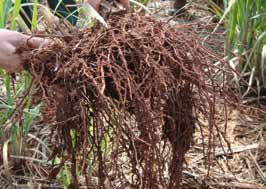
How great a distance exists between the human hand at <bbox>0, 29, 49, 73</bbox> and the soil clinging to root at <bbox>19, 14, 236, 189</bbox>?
0.06 ft

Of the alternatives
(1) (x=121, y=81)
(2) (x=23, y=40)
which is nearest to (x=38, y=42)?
(2) (x=23, y=40)

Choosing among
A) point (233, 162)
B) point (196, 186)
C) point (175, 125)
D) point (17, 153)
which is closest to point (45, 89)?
point (175, 125)

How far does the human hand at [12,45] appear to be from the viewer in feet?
3.47

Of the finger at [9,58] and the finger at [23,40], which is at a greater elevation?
the finger at [23,40]

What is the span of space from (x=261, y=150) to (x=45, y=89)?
919 millimetres

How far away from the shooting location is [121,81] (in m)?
1.04

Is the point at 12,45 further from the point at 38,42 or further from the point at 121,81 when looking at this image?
the point at 121,81

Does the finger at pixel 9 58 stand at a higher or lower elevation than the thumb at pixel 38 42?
Answer: lower

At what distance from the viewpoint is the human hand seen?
1059mm

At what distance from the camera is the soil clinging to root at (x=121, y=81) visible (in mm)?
1022

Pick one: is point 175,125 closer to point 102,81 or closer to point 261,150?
point 102,81

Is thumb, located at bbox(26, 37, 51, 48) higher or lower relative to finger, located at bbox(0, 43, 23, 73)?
higher

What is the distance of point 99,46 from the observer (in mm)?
1062

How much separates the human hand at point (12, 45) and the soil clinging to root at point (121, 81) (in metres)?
0.02
